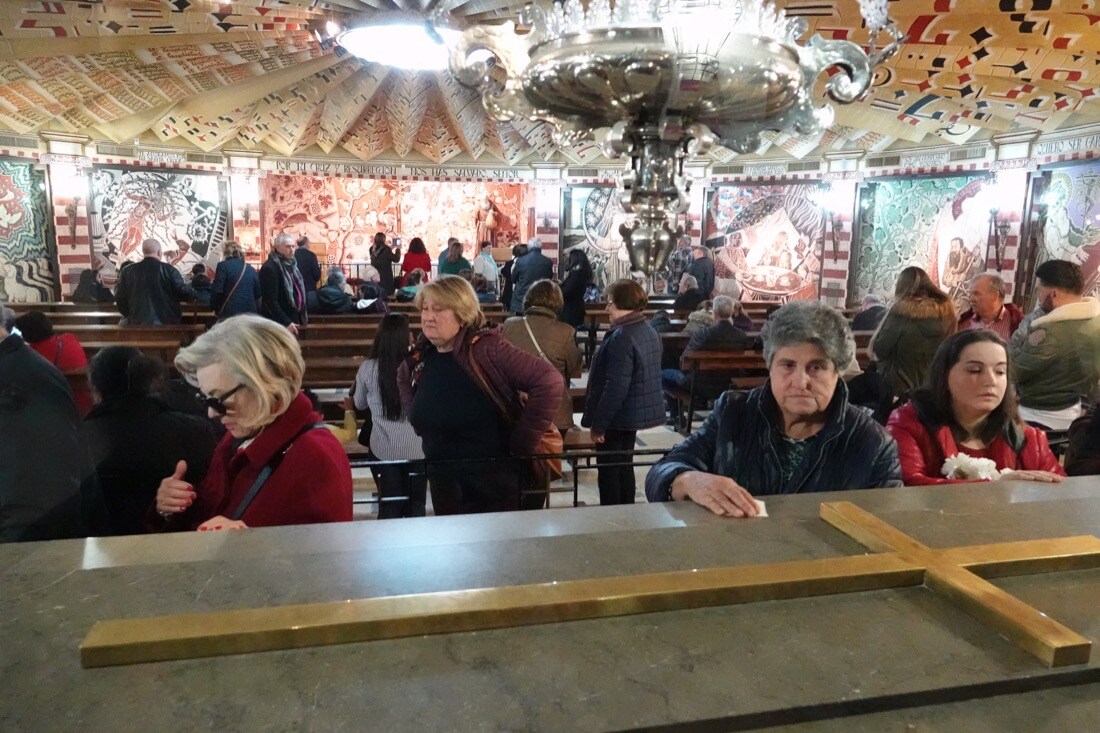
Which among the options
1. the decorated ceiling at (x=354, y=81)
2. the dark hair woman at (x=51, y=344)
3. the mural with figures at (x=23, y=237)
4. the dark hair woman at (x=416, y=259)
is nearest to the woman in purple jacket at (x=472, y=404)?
the dark hair woman at (x=51, y=344)

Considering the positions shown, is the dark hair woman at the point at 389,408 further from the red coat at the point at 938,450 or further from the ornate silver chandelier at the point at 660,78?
the red coat at the point at 938,450

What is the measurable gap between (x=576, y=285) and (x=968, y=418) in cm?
574

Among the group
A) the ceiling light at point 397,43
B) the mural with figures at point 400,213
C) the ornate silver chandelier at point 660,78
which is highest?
the ceiling light at point 397,43

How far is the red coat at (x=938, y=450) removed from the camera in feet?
6.93

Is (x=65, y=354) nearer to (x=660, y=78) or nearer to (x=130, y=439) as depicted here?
(x=130, y=439)

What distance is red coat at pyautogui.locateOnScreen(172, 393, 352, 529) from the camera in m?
1.71

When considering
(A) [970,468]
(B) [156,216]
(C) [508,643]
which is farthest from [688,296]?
(B) [156,216]

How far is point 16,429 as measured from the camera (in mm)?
2012

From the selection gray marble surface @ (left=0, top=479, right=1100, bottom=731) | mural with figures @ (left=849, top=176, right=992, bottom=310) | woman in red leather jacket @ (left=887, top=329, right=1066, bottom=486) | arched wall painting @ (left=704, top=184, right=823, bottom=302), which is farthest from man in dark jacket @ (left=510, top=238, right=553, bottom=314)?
gray marble surface @ (left=0, top=479, right=1100, bottom=731)

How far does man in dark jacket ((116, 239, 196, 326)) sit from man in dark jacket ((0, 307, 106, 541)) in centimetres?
531

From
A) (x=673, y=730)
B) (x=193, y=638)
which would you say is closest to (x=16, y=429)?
(x=193, y=638)

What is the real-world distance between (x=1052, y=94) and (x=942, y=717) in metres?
9.70

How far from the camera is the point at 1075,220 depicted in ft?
31.9

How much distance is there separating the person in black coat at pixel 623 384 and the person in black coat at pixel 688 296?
567 cm
